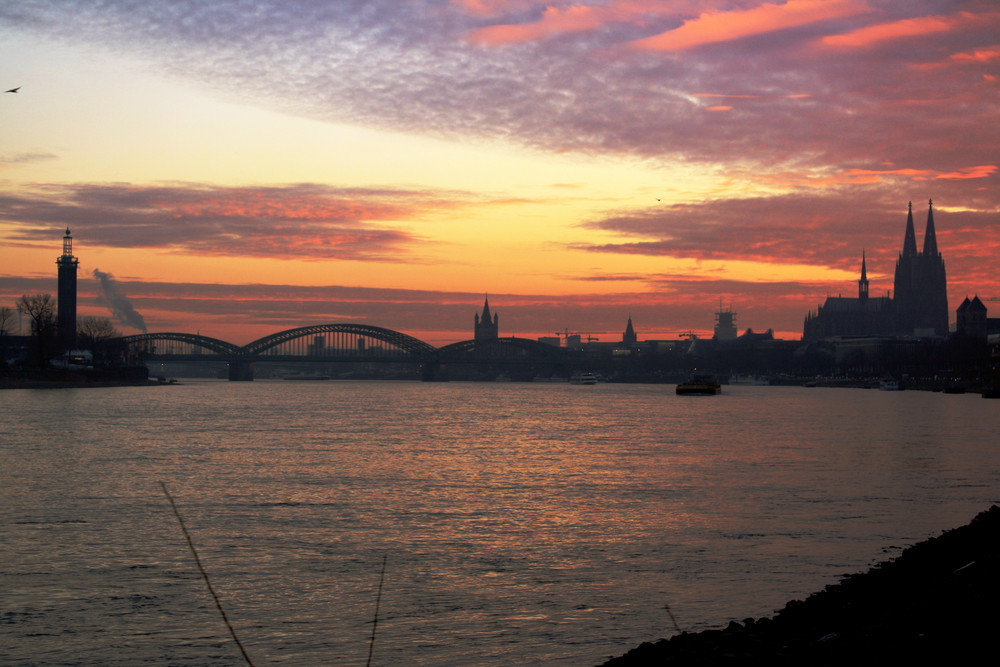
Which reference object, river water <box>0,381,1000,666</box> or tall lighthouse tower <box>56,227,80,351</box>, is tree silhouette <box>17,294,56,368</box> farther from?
river water <box>0,381,1000,666</box>

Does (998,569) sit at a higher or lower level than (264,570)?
higher

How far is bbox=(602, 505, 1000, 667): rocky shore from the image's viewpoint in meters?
8.72

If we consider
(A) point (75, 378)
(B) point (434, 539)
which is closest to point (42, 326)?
(A) point (75, 378)

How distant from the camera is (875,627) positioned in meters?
10.0

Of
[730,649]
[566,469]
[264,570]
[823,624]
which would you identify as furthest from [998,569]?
[566,469]

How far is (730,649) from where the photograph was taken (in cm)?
960

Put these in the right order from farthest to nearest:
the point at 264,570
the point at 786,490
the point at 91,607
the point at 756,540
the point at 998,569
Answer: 1. the point at 786,490
2. the point at 756,540
3. the point at 264,570
4. the point at 91,607
5. the point at 998,569

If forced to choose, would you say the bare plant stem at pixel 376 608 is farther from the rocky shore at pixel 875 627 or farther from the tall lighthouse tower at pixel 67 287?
the tall lighthouse tower at pixel 67 287

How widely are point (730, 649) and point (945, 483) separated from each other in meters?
20.3

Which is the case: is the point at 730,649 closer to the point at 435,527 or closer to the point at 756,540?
the point at 756,540

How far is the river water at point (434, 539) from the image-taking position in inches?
477

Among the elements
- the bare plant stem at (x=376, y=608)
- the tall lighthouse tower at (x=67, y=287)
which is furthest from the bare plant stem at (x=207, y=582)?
the tall lighthouse tower at (x=67, y=287)

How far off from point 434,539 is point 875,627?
31.8 ft

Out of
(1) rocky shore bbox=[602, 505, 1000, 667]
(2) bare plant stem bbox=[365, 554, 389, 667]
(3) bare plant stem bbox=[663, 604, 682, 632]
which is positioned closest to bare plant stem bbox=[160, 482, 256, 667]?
(2) bare plant stem bbox=[365, 554, 389, 667]
